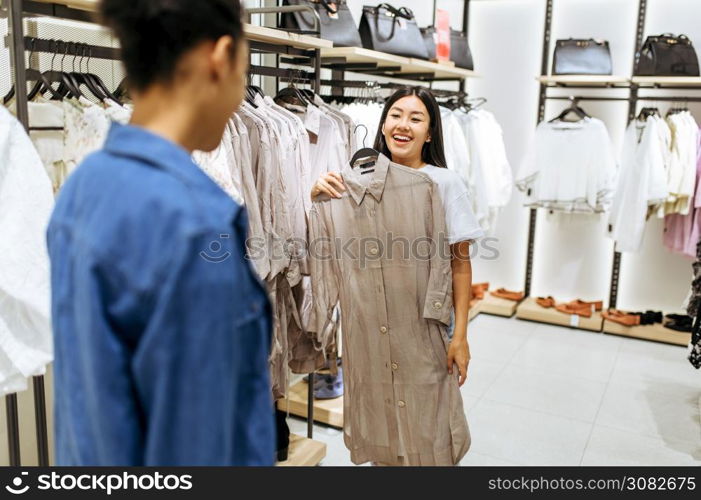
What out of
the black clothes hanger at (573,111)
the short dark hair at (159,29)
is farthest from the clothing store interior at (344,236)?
the black clothes hanger at (573,111)

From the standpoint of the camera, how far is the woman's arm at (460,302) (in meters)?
1.92

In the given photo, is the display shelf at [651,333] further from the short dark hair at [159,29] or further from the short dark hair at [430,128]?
the short dark hair at [159,29]

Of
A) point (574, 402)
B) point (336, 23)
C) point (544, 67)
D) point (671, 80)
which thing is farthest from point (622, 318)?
point (336, 23)

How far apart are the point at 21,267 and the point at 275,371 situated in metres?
1.01

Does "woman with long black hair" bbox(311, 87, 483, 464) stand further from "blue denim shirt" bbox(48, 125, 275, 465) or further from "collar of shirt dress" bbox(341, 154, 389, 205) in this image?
"blue denim shirt" bbox(48, 125, 275, 465)

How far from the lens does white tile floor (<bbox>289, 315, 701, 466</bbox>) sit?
9.24 feet

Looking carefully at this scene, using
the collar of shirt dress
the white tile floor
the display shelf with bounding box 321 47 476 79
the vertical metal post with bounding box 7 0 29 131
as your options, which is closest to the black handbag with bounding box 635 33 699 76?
the display shelf with bounding box 321 47 476 79

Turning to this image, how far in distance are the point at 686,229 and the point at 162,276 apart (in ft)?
14.5

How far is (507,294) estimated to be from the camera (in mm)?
5062

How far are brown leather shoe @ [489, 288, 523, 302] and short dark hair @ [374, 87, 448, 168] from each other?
3.22 m

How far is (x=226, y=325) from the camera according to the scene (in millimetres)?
672

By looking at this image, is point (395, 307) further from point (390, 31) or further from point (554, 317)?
point (554, 317)

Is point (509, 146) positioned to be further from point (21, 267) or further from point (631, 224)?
point (21, 267)
